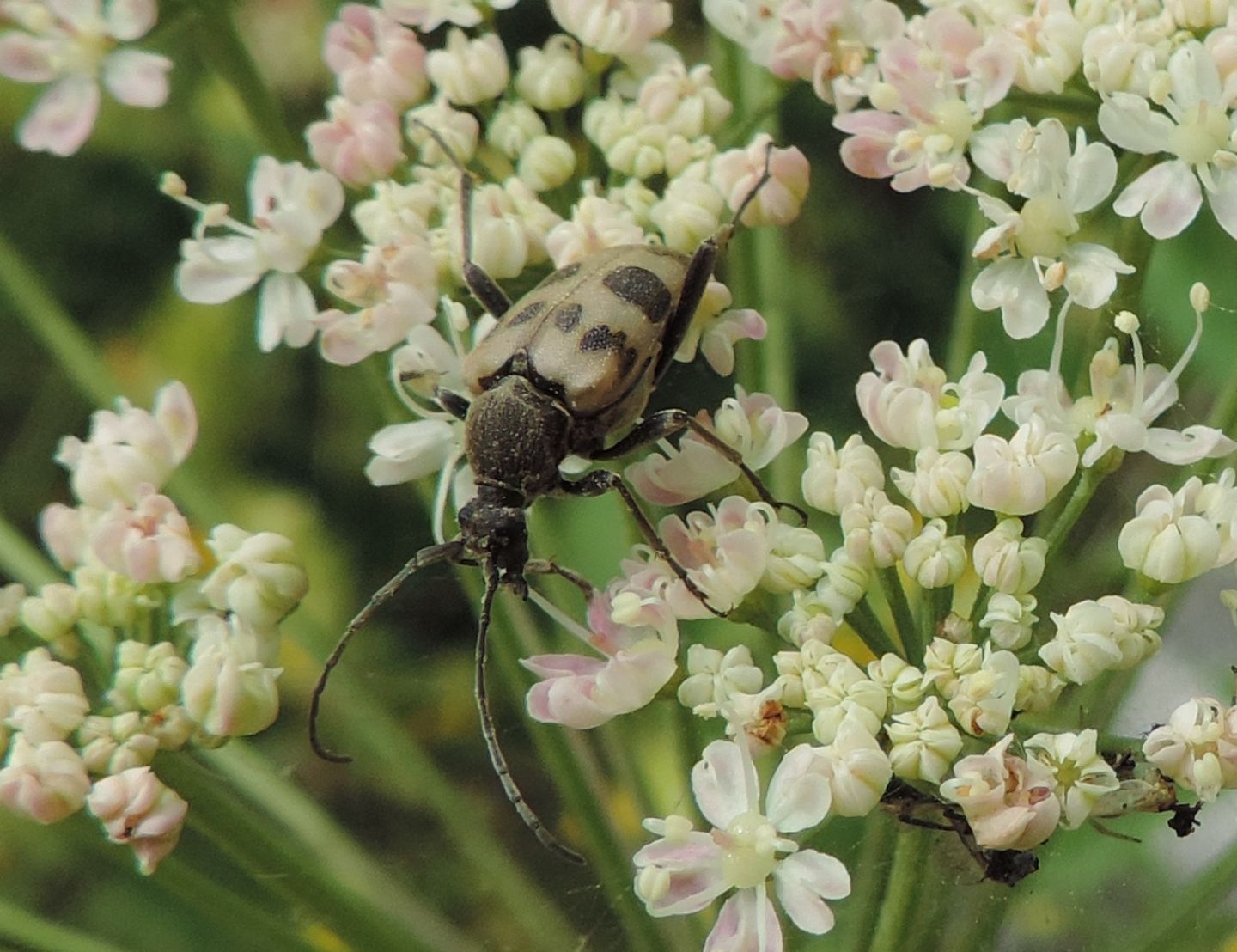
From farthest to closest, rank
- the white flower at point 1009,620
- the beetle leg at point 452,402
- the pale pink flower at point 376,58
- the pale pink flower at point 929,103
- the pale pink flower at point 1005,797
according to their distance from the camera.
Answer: the pale pink flower at point 376,58 → the beetle leg at point 452,402 → the pale pink flower at point 929,103 → the white flower at point 1009,620 → the pale pink flower at point 1005,797

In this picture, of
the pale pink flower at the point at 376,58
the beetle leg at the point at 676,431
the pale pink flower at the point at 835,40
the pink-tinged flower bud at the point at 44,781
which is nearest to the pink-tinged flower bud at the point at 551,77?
the pale pink flower at the point at 376,58

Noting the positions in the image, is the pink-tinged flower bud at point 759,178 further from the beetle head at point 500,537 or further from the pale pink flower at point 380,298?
the beetle head at point 500,537

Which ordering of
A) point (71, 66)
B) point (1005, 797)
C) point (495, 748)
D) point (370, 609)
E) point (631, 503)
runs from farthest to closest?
1. point (71, 66)
2. point (370, 609)
3. point (495, 748)
4. point (631, 503)
5. point (1005, 797)

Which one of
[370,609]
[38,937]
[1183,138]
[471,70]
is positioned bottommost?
[38,937]

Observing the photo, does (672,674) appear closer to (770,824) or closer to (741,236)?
(770,824)

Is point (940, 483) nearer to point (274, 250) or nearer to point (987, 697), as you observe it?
point (987, 697)

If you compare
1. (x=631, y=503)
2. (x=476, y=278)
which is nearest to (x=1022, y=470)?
(x=631, y=503)

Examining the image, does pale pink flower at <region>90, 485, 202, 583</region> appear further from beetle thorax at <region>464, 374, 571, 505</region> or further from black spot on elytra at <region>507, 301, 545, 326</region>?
black spot on elytra at <region>507, 301, 545, 326</region>
